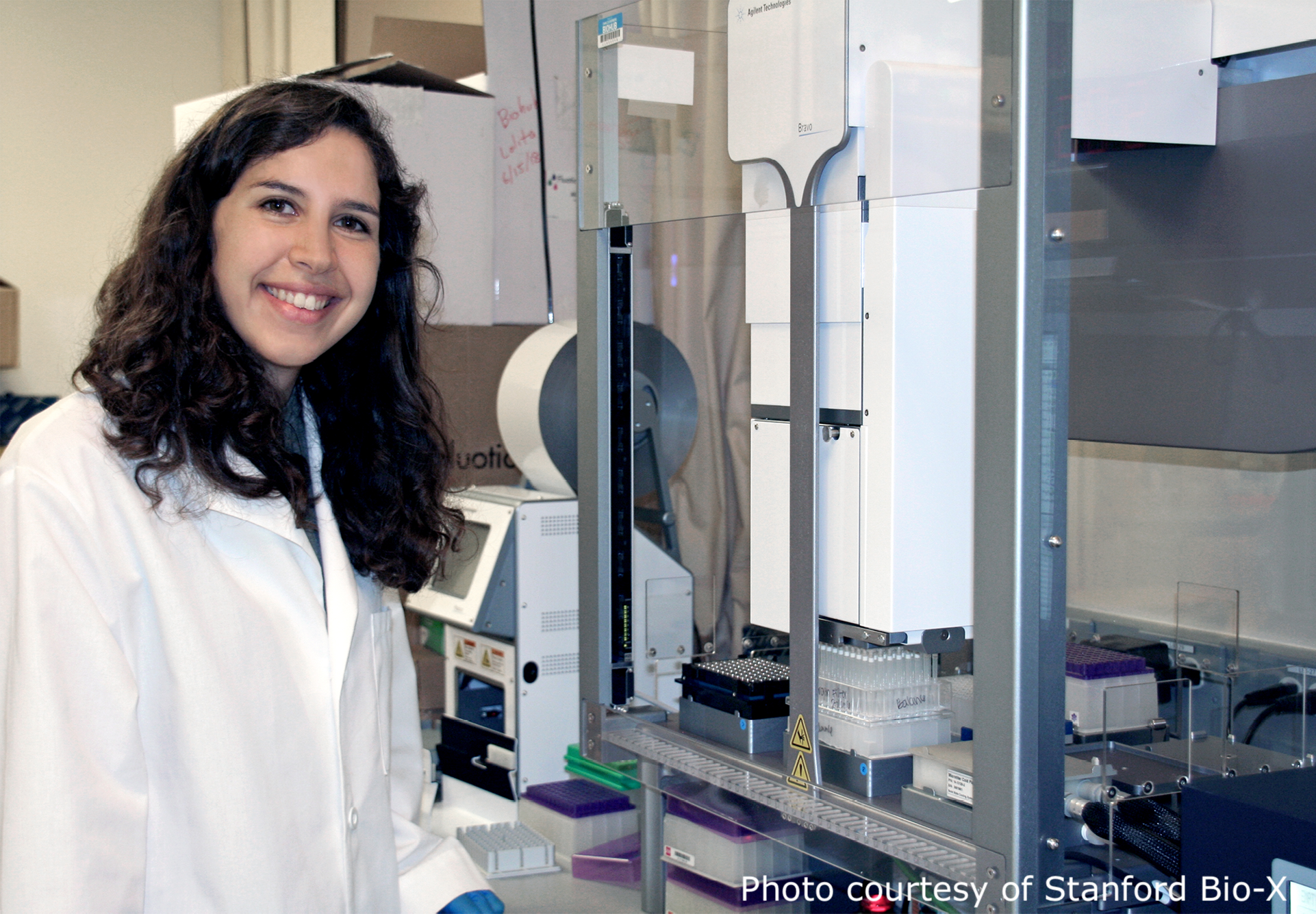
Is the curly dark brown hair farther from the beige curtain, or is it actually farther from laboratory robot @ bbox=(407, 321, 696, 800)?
laboratory robot @ bbox=(407, 321, 696, 800)

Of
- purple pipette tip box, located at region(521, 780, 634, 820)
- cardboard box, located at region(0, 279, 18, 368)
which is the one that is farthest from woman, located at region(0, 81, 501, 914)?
cardboard box, located at region(0, 279, 18, 368)

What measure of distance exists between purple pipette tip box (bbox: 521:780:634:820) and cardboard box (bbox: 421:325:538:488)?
2.25 feet

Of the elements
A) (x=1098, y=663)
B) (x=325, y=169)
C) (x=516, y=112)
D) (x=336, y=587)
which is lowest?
(x=1098, y=663)

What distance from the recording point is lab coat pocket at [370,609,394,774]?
115 centimetres

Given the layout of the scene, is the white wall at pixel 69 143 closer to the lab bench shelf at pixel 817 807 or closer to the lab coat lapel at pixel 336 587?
the lab bench shelf at pixel 817 807

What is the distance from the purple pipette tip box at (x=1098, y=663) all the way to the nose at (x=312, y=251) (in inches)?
30.8

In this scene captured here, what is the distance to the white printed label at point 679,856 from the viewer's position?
1.63 meters

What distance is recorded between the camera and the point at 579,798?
198 centimetres

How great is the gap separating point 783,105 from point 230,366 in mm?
708

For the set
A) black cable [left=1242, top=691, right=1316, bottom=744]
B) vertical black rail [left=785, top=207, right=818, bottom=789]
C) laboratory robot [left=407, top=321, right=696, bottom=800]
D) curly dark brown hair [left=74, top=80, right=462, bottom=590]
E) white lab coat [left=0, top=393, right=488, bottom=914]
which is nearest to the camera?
white lab coat [left=0, top=393, right=488, bottom=914]

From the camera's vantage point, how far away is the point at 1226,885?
990 mm

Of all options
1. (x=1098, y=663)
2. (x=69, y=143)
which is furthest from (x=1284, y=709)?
(x=69, y=143)

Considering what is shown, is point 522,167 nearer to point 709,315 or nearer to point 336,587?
point 709,315
